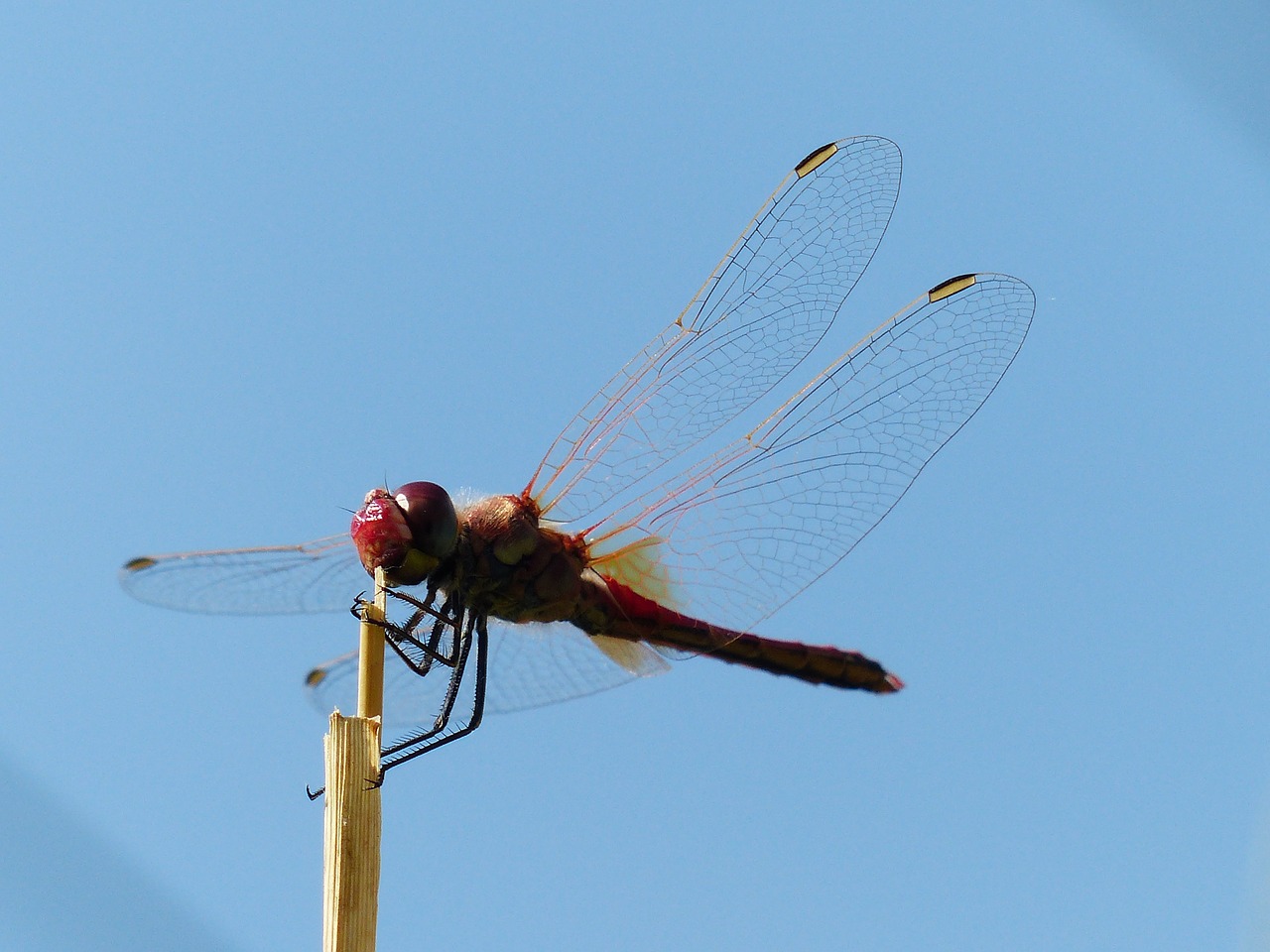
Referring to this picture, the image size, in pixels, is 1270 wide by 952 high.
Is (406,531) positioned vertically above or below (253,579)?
below

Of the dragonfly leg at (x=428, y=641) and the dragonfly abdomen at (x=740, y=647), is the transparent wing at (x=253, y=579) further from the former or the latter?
the dragonfly abdomen at (x=740, y=647)

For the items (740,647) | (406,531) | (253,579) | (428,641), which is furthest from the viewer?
(740,647)

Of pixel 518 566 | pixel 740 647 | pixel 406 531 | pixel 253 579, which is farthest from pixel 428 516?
pixel 740 647

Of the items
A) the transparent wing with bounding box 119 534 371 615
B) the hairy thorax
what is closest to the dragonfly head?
the hairy thorax

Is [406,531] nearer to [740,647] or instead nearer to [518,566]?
[518,566]

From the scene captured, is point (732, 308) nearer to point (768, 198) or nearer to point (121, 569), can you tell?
point (768, 198)

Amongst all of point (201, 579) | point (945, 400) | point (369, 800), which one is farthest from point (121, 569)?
point (945, 400)

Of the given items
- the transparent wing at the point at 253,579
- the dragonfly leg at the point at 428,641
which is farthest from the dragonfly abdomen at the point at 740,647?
the transparent wing at the point at 253,579
